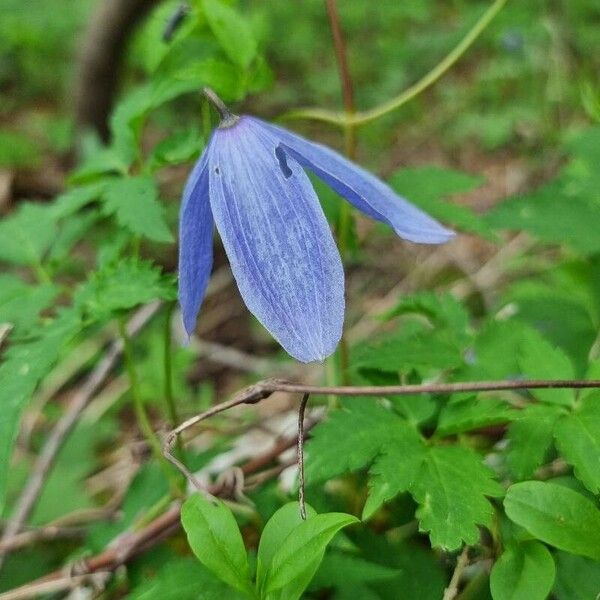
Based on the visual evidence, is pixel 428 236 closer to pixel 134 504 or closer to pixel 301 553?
pixel 301 553

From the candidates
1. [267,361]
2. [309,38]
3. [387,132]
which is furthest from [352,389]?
[309,38]

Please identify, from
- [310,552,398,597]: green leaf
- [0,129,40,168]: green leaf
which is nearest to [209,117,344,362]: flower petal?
[310,552,398,597]: green leaf

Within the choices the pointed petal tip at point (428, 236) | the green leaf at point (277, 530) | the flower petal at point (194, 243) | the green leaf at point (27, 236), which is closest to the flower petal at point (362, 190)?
the pointed petal tip at point (428, 236)

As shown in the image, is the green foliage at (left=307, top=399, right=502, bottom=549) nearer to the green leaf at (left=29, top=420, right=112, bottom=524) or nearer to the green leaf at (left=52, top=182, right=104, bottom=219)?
the green leaf at (left=52, top=182, right=104, bottom=219)

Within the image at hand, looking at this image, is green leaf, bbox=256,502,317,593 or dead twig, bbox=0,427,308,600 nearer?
green leaf, bbox=256,502,317,593

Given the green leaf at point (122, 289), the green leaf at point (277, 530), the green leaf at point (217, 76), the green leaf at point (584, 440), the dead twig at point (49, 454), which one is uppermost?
the green leaf at point (217, 76)

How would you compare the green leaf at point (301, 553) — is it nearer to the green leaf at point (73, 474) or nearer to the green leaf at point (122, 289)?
the green leaf at point (122, 289)

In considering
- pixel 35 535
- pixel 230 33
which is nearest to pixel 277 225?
pixel 230 33
